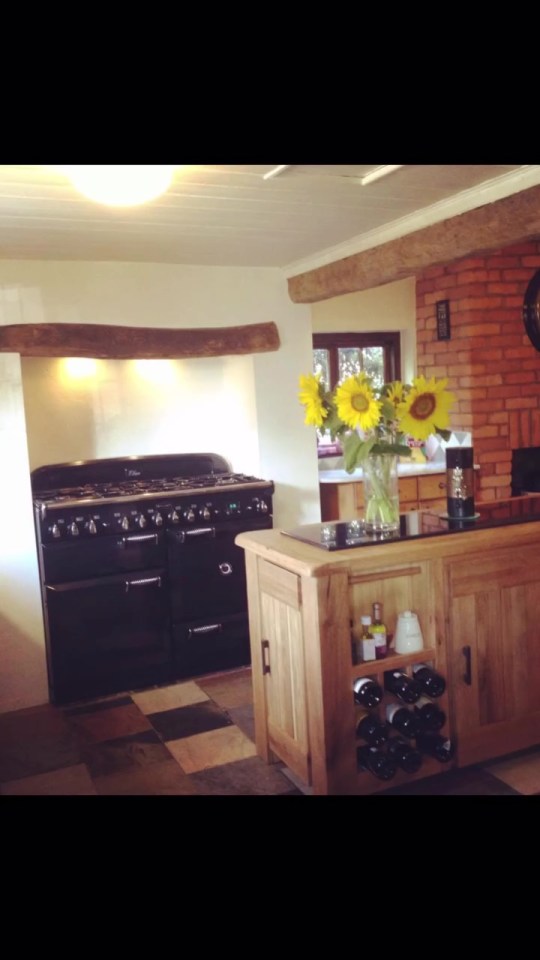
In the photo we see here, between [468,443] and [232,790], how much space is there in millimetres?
2833

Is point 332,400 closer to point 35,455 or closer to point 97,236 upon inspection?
point 97,236

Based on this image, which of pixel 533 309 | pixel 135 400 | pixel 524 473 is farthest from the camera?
pixel 524 473

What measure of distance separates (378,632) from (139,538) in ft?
5.70

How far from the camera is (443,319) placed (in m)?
4.96

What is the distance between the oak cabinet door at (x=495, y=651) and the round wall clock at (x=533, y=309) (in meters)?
2.42

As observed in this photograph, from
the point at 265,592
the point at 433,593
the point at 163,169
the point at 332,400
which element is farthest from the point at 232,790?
the point at 163,169

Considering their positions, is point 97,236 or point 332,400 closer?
point 332,400

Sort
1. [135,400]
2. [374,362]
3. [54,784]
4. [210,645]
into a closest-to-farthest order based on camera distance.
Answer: [54,784] → [210,645] → [135,400] → [374,362]

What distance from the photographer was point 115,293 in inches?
160

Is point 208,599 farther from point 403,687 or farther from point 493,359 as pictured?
point 493,359

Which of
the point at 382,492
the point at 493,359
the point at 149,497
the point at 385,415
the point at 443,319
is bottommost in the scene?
the point at 149,497

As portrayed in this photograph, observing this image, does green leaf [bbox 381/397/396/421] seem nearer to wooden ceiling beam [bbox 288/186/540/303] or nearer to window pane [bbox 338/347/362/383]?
wooden ceiling beam [bbox 288/186/540/303]

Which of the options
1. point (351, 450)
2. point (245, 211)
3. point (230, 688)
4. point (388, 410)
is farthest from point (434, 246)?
point (230, 688)

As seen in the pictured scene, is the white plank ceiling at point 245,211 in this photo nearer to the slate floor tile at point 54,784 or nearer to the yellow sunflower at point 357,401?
the yellow sunflower at point 357,401
